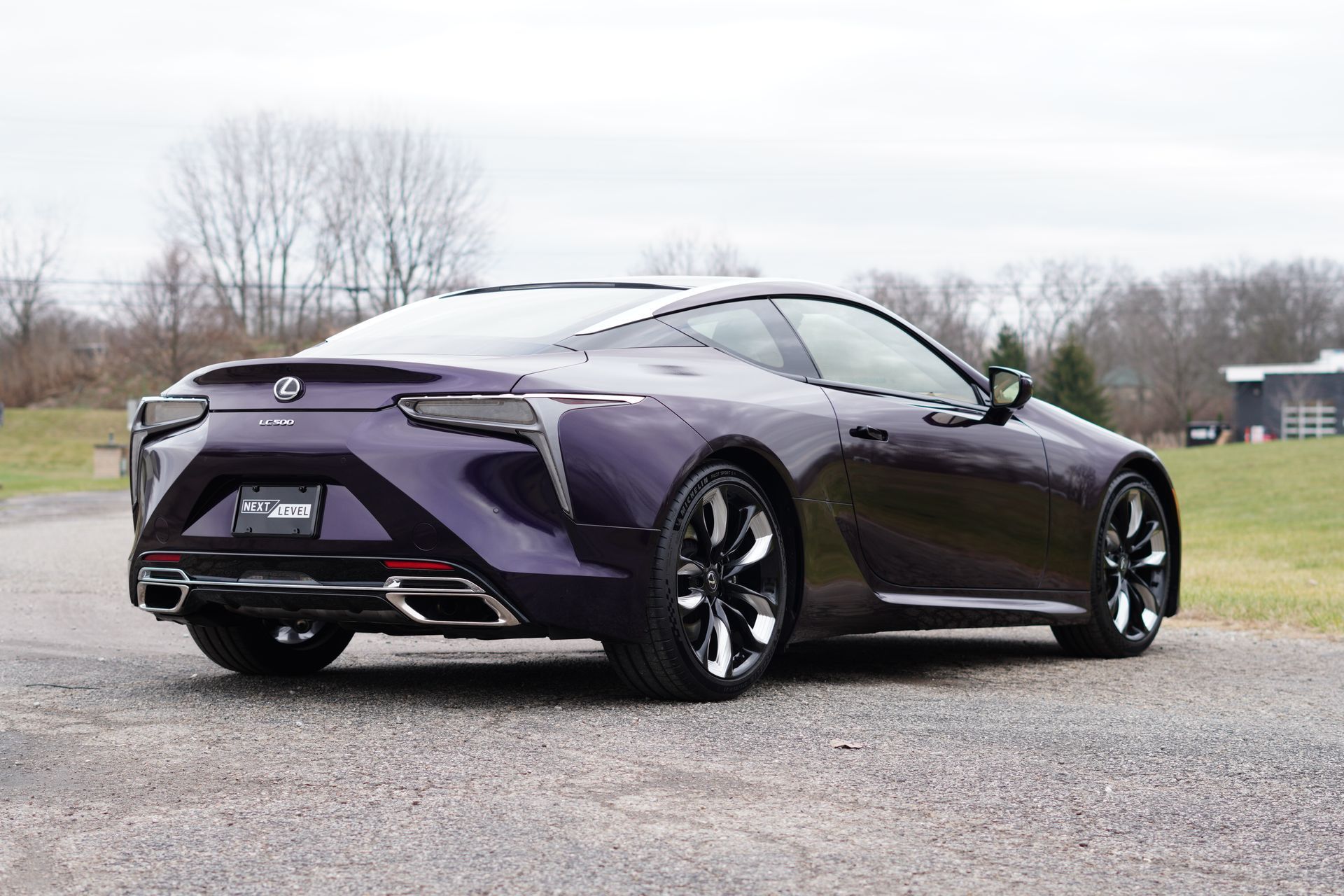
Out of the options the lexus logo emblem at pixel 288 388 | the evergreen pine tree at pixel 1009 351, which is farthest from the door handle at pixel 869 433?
the evergreen pine tree at pixel 1009 351

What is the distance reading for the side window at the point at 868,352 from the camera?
18.6 ft

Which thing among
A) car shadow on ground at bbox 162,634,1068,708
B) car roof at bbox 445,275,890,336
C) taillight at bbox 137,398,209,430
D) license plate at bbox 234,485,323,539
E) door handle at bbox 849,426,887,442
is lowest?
car shadow on ground at bbox 162,634,1068,708

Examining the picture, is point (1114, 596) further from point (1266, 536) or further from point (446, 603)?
point (1266, 536)

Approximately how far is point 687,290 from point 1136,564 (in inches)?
111

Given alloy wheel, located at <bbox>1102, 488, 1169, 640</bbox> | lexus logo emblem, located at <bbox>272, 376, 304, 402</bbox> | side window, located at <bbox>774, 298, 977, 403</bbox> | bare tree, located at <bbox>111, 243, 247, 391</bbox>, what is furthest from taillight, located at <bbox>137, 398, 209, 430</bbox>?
bare tree, located at <bbox>111, 243, 247, 391</bbox>

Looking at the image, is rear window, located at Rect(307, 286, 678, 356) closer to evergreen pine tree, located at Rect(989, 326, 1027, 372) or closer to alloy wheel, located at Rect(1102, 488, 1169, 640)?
alloy wheel, located at Rect(1102, 488, 1169, 640)

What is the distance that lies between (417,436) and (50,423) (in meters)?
59.2

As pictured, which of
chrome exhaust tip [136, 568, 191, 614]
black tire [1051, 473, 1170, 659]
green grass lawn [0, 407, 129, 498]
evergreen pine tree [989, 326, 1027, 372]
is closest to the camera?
chrome exhaust tip [136, 568, 191, 614]

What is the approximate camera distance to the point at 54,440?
56312 mm

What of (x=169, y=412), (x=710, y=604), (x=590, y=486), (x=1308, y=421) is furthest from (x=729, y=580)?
(x=1308, y=421)

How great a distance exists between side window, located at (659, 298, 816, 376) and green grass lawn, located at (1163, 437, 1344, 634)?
4310 millimetres

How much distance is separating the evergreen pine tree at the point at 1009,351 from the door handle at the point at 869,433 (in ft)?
217

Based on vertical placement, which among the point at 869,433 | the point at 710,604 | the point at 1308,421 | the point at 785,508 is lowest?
the point at 1308,421

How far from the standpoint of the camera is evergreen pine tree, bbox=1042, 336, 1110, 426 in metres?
69.7
